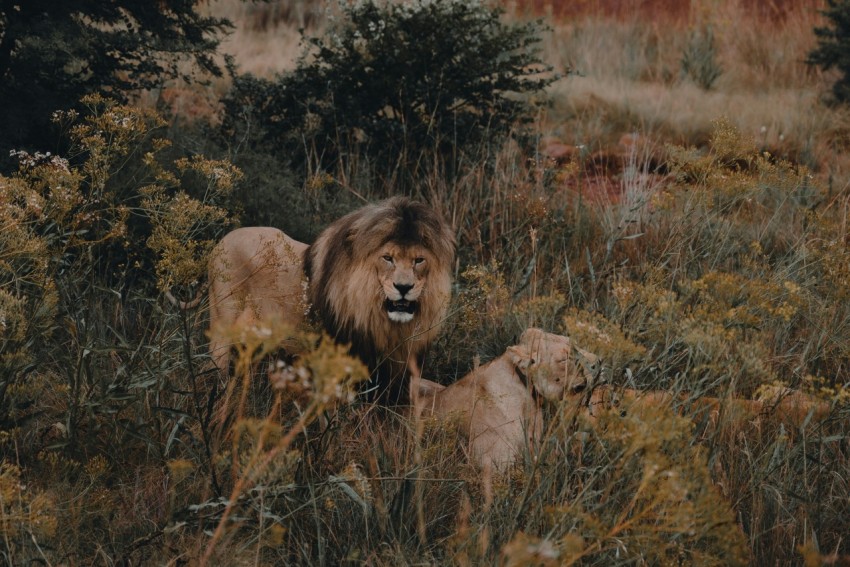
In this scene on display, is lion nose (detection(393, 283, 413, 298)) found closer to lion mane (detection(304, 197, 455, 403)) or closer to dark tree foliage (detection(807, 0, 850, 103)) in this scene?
lion mane (detection(304, 197, 455, 403))

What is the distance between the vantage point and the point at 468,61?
6.30m

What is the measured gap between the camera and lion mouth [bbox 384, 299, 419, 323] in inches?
127

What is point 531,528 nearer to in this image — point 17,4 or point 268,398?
point 268,398

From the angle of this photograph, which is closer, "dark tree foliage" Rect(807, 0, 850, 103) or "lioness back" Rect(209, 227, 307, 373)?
"lioness back" Rect(209, 227, 307, 373)

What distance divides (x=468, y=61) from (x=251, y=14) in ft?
30.6

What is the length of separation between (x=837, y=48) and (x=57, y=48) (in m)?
8.66

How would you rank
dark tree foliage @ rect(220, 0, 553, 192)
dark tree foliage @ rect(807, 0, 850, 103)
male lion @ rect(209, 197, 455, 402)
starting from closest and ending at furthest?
male lion @ rect(209, 197, 455, 402) → dark tree foliage @ rect(220, 0, 553, 192) → dark tree foliage @ rect(807, 0, 850, 103)

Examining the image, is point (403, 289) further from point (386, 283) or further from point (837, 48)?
point (837, 48)

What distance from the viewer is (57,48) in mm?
4113

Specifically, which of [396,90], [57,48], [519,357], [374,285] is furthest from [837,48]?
[57,48]

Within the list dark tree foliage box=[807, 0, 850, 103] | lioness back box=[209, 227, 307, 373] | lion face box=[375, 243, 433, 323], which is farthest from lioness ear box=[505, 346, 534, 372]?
dark tree foliage box=[807, 0, 850, 103]

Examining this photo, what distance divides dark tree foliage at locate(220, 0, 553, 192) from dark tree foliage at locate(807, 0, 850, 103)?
4.34m

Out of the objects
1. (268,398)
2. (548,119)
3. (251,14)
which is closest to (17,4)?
(268,398)

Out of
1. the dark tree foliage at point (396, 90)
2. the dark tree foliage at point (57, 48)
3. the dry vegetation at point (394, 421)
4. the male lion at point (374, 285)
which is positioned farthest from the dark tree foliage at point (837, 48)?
the male lion at point (374, 285)
